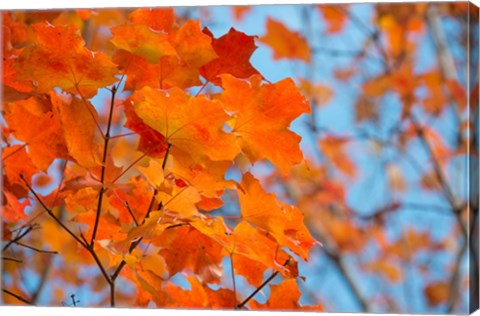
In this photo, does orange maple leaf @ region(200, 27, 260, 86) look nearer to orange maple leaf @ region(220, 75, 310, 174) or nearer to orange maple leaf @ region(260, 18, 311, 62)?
orange maple leaf @ region(220, 75, 310, 174)

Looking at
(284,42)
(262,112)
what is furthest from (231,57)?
(284,42)

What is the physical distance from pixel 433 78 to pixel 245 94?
1968mm

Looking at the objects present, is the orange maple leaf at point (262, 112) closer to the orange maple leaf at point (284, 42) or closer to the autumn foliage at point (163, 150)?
the autumn foliage at point (163, 150)

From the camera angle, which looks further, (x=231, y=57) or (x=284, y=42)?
(x=284, y=42)

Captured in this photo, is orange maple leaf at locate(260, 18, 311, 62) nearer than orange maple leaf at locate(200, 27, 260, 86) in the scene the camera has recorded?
No

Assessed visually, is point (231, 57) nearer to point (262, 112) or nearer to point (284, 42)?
point (262, 112)

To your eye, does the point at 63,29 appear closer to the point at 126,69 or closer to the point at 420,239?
the point at 126,69

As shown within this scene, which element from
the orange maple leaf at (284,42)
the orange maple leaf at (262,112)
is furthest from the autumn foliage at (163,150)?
the orange maple leaf at (284,42)

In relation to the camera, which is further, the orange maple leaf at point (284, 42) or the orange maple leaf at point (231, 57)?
the orange maple leaf at point (284, 42)

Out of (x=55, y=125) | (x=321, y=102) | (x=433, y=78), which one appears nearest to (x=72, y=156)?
(x=55, y=125)

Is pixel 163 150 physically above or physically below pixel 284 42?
below

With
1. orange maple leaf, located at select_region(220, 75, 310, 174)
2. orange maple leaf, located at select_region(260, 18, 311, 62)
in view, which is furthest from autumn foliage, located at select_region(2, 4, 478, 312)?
orange maple leaf, located at select_region(260, 18, 311, 62)

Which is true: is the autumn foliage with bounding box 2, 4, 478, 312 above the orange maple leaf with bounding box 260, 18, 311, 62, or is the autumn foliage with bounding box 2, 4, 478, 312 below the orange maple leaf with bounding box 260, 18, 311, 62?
below

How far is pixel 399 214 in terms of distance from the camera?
8.35ft
